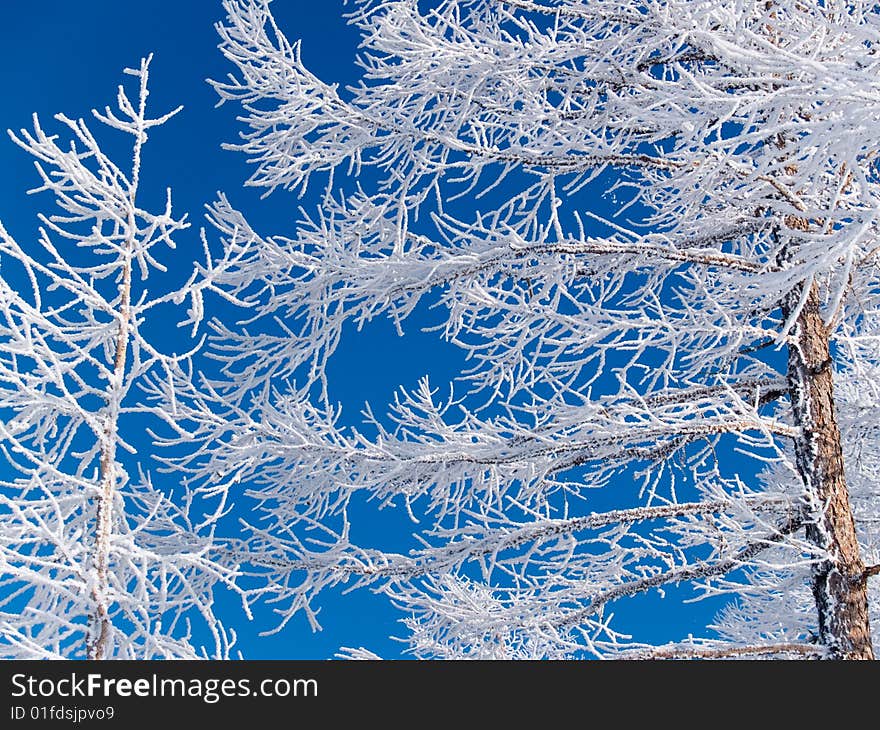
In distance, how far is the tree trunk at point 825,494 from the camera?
4.90 meters

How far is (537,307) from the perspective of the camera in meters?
5.31

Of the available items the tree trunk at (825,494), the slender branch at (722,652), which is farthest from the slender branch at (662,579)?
the slender branch at (722,652)

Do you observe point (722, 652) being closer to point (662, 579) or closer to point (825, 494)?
point (662, 579)

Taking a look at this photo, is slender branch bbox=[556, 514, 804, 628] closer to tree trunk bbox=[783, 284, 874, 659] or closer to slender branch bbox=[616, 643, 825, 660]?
tree trunk bbox=[783, 284, 874, 659]

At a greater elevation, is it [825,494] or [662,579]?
[825,494]

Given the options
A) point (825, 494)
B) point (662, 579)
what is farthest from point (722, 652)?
point (825, 494)

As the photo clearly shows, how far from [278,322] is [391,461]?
126 cm

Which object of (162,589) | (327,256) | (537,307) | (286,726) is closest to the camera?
(162,589)

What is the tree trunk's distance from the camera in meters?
4.90

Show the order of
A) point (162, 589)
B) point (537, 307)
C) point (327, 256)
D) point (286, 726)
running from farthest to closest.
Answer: point (327, 256) → point (537, 307) → point (286, 726) → point (162, 589)

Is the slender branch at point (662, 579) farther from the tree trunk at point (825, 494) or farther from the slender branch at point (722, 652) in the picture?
the slender branch at point (722, 652)

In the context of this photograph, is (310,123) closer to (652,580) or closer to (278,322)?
(278,322)

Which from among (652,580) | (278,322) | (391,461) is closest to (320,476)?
(391,461)

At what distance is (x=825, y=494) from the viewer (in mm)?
5035
